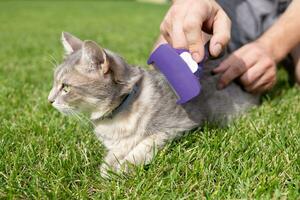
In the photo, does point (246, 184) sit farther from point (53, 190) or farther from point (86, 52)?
point (86, 52)

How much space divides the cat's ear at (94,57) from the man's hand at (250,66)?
0.94 metres

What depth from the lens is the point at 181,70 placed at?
197 centimetres

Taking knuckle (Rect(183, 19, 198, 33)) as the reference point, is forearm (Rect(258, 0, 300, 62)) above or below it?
below

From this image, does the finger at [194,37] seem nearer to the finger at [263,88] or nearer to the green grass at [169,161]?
the green grass at [169,161]

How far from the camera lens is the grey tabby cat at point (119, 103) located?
196cm

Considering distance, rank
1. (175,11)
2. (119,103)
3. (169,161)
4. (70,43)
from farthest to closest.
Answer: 1. (70,43)
2. (175,11)
3. (119,103)
4. (169,161)

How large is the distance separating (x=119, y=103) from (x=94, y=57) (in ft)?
0.85

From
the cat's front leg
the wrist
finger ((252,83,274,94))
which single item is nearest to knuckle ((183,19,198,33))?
the cat's front leg

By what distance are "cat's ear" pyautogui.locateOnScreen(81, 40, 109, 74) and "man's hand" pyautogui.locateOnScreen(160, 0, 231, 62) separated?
Result: 0.38 m

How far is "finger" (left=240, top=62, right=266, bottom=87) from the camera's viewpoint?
2.64m

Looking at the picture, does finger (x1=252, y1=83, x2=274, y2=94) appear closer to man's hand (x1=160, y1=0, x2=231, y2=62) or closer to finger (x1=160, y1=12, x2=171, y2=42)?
man's hand (x1=160, y1=0, x2=231, y2=62)

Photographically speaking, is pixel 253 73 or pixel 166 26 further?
pixel 253 73

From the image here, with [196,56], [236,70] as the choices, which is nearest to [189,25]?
[196,56]

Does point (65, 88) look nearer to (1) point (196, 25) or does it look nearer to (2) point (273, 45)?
(1) point (196, 25)
